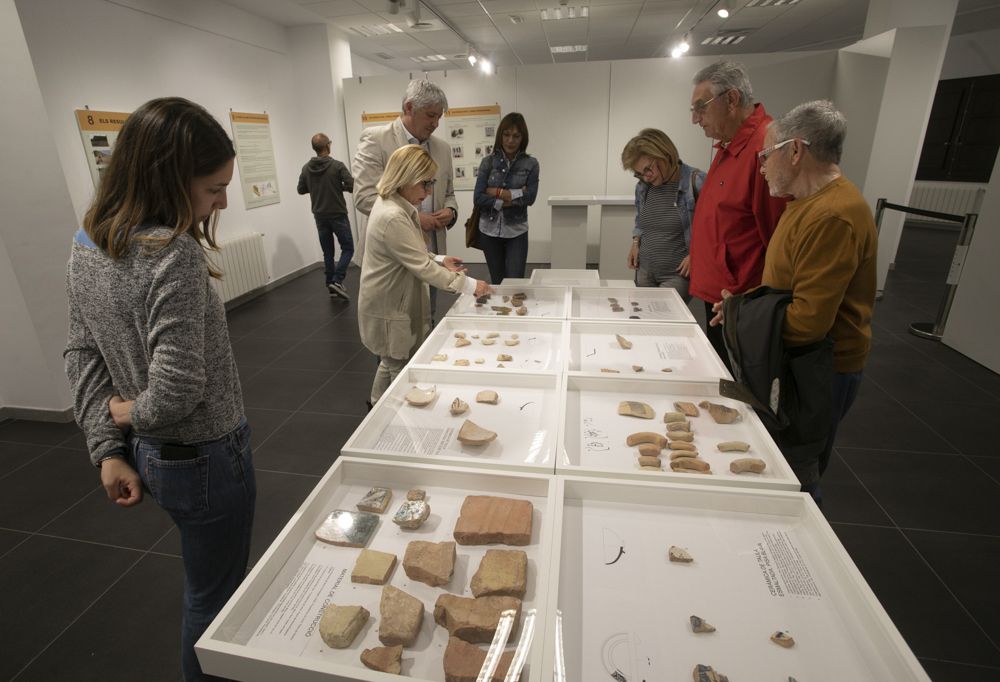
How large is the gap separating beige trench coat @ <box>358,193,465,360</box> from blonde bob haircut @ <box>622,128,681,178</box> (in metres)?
1.15

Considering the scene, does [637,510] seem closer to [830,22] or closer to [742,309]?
[742,309]

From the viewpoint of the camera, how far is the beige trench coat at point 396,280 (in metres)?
2.16

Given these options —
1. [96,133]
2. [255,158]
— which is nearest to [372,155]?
[96,133]

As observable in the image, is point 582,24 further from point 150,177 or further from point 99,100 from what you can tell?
point 150,177

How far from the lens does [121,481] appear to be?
1.14 m

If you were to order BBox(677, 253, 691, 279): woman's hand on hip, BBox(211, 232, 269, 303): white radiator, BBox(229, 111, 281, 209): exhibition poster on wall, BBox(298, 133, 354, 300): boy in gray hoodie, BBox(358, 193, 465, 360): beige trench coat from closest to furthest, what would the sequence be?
BBox(358, 193, 465, 360): beige trench coat < BBox(677, 253, 691, 279): woman's hand on hip < BBox(211, 232, 269, 303): white radiator < BBox(298, 133, 354, 300): boy in gray hoodie < BBox(229, 111, 281, 209): exhibition poster on wall

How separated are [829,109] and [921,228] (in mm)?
10805

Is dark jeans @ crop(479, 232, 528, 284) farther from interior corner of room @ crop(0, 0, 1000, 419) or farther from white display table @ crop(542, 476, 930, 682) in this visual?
white display table @ crop(542, 476, 930, 682)

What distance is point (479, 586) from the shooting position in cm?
103

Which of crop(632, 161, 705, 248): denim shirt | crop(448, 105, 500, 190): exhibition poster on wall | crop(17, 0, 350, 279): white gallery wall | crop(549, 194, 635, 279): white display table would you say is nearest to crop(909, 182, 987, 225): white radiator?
crop(549, 194, 635, 279): white display table

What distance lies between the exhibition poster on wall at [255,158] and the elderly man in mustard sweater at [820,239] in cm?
558

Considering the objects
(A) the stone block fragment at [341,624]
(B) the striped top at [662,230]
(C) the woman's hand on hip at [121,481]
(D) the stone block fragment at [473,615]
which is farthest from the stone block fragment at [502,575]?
(B) the striped top at [662,230]

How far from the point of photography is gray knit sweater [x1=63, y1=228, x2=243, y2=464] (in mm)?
966

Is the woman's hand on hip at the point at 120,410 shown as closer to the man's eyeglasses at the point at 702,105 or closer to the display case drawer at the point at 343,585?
the display case drawer at the point at 343,585
